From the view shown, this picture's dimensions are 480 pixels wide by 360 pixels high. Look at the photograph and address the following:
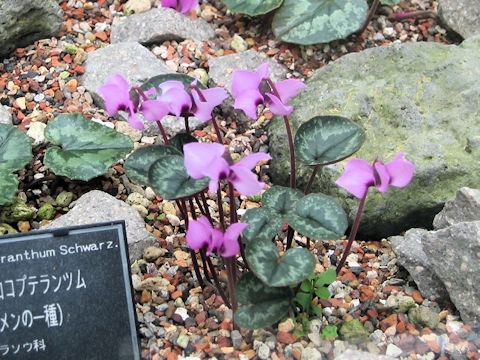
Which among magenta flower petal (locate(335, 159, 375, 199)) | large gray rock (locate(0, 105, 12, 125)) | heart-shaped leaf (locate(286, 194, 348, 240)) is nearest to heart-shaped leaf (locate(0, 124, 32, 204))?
large gray rock (locate(0, 105, 12, 125))

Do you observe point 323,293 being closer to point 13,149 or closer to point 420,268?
point 420,268

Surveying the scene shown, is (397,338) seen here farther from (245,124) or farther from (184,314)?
(245,124)

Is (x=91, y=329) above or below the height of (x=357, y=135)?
below

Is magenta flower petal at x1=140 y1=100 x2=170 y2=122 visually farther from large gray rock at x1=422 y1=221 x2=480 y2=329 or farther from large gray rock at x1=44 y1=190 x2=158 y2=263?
large gray rock at x1=422 y1=221 x2=480 y2=329

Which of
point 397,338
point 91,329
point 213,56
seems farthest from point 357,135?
point 213,56


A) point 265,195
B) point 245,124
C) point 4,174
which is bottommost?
point 245,124

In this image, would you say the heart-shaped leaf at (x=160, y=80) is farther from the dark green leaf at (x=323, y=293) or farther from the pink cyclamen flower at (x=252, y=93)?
the dark green leaf at (x=323, y=293)

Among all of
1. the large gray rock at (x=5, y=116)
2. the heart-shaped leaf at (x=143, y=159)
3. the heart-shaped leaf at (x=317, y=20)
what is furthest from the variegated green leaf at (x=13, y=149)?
the heart-shaped leaf at (x=317, y=20)

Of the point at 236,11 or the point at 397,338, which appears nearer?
the point at 397,338
